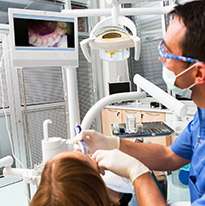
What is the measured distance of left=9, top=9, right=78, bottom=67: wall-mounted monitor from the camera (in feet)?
3.37

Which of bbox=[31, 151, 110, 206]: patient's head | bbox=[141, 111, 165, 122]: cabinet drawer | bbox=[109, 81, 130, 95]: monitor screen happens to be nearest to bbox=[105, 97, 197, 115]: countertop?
bbox=[141, 111, 165, 122]: cabinet drawer

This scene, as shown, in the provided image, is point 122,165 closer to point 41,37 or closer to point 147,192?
point 147,192

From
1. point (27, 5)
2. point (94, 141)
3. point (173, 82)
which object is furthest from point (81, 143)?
point (27, 5)

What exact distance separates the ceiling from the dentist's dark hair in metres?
2.91

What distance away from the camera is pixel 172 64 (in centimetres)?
100

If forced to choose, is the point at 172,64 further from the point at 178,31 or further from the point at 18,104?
the point at 18,104

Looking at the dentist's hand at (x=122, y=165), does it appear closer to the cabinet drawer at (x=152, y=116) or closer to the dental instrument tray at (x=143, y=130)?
the dental instrument tray at (x=143, y=130)

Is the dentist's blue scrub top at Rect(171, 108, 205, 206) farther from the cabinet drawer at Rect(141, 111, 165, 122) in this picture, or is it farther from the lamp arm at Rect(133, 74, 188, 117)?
the cabinet drawer at Rect(141, 111, 165, 122)

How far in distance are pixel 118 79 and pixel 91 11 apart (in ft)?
10.5

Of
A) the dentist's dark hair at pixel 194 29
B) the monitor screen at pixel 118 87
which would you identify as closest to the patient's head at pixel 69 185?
the dentist's dark hair at pixel 194 29

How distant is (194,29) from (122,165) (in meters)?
0.56

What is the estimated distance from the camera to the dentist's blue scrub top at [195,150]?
3.26 ft

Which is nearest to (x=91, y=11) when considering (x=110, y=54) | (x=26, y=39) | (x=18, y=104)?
(x=110, y=54)

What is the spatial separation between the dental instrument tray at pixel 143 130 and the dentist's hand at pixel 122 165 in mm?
1064
